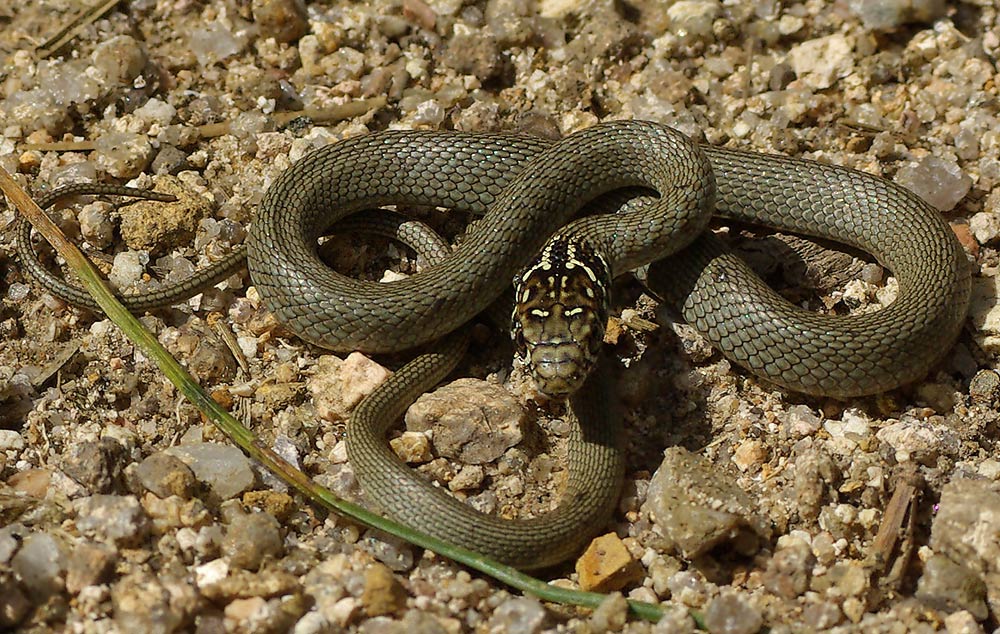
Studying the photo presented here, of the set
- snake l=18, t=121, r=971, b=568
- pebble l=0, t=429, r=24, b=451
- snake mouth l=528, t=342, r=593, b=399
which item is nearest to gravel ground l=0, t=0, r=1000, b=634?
pebble l=0, t=429, r=24, b=451

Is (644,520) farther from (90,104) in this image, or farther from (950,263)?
(90,104)

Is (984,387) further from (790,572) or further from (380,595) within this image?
(380,595)

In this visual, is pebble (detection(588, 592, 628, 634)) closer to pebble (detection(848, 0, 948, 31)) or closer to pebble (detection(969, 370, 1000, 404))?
pebble (detection(969, 370, 1000, 404))

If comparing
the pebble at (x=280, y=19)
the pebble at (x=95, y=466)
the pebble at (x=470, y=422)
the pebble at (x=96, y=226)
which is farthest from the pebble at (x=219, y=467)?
the pebble at (x=280, y=19)

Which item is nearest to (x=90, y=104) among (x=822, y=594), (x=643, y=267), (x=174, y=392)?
(x=174, y=392)

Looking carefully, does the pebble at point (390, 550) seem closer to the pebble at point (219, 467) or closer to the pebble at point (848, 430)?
the pebble at point (219, 467)

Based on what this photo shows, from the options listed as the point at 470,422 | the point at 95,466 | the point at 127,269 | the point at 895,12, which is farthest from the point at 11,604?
the point at 895,12
